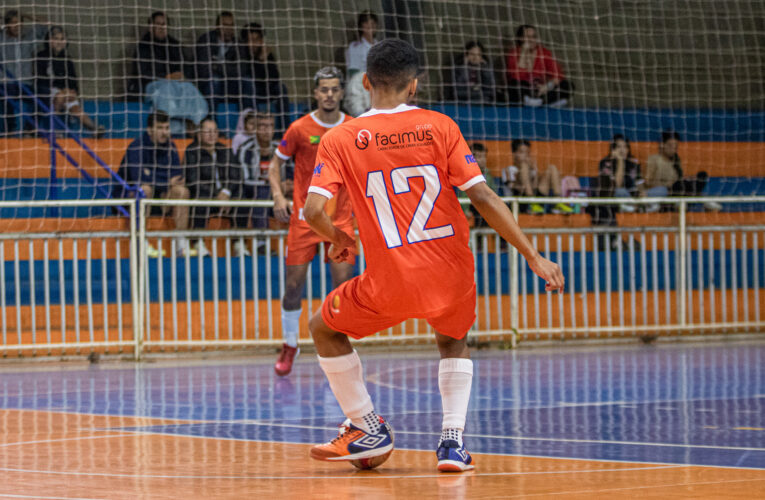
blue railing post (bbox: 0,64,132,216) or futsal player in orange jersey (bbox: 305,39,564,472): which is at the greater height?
blue railing post (bbox: 0,64,132,216)

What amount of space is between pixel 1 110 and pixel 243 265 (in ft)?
12.7

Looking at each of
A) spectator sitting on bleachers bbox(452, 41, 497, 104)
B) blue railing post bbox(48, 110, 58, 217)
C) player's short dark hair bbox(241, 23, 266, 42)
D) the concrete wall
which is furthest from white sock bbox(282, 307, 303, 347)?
spectator sitting on bleachers bbox(452, 41, 497, 104)

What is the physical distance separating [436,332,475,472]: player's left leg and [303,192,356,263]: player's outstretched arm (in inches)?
25.0

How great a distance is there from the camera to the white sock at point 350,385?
499 centimetres

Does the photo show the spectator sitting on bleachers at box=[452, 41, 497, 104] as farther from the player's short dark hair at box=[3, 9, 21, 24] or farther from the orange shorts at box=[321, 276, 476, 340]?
the orange shorts at box=[321, 276, 476, 340]

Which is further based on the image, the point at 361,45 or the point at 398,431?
the point at 361,45

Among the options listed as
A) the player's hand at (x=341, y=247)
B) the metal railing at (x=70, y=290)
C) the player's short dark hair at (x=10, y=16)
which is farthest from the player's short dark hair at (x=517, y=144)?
the player's hand at (x=341, y=247)

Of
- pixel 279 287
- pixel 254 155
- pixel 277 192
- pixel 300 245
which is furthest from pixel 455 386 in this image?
pixel 254 155

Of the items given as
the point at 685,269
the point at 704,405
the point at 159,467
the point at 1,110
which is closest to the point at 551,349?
the point at 685,269

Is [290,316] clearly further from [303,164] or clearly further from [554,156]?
[554,156]

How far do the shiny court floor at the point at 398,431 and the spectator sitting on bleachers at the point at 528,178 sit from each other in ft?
10.9

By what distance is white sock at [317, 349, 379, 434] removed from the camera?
499 centimetres

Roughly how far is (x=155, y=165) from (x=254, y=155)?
1.16 metres

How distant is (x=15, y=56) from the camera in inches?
532
